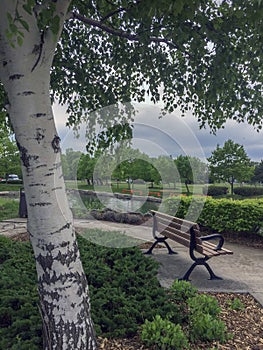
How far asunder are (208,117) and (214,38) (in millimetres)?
1736

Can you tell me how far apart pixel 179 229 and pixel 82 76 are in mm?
2694

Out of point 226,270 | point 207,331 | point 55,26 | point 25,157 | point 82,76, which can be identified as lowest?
point 226,270

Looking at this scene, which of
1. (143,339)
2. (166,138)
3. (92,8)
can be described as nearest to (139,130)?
(166,138)

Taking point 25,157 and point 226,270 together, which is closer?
point 25,157

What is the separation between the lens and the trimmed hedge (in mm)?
6398

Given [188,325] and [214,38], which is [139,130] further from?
[188,325]

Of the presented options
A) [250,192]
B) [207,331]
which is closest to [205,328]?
[207,331]

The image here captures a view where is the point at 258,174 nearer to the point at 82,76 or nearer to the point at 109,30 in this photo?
the point at 82,76

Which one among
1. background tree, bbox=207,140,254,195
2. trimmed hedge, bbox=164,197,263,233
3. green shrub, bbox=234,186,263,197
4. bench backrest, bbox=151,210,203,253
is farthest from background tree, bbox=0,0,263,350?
green shrub, bbox=234,186,263,197

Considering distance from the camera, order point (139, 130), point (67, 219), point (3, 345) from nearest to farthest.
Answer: point (67, 219), point (3, 345), point (139, 130)

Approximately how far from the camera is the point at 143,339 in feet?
7.87

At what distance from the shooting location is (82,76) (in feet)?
11.9

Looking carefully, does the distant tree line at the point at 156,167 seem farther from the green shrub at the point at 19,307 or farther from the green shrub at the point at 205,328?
the green shrub at the point at 205,328

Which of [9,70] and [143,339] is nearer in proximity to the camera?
[9,70]
